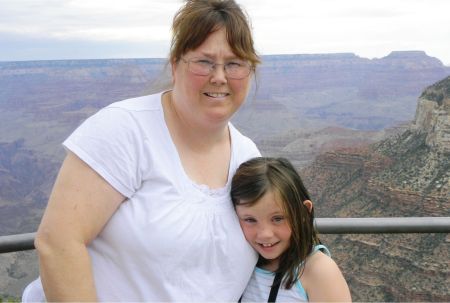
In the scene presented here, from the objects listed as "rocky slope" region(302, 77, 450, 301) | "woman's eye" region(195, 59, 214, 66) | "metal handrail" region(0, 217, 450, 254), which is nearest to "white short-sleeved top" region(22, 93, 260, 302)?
"woman's eye" region(195, 59, 214, 66)

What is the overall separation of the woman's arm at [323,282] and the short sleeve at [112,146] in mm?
709

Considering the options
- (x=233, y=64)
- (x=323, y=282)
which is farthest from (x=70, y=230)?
(x=323, y=282)

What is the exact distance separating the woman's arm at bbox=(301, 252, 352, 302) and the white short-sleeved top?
0.90ft

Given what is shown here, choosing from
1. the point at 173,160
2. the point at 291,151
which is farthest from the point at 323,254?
the point at 291,151

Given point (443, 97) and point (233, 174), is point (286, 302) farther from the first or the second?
point (443, 97)

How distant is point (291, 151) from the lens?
45.9m

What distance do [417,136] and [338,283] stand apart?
2272cm

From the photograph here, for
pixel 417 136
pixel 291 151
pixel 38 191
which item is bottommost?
pixel 38 191

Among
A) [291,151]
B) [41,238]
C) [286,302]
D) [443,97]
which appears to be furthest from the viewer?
[291,151]

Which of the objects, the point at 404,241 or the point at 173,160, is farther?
the point at 404,241

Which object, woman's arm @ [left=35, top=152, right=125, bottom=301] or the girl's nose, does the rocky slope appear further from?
woman's arm @ [left=35, top=152, right=125, bottom=301]

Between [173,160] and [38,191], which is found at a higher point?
[173,160]

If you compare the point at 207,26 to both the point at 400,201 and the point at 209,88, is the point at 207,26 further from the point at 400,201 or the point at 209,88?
the point at 400,201

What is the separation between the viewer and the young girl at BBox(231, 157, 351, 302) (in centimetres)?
192
